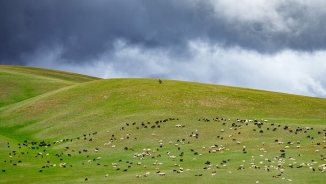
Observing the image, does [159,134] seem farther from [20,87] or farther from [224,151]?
[20,87]

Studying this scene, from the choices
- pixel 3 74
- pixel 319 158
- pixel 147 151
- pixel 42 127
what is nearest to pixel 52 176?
pixel 147 151

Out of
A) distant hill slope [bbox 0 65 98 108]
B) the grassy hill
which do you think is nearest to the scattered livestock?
the grassy hill

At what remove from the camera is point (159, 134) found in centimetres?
5831

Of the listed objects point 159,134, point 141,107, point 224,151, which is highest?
point 141,107

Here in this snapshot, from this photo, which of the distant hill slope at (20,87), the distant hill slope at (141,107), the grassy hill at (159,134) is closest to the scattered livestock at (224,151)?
the grassy hill at (159,134)

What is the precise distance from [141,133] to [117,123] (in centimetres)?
808

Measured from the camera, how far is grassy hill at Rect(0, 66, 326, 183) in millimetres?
41562

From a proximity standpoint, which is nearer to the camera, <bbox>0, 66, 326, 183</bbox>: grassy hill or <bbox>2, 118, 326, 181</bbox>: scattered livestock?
<bbox>2, 118, 326, 181</bbox>: scattered livestock

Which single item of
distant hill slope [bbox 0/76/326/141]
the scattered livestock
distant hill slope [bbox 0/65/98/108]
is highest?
distant hill slope [bbox 0/65/98/108]

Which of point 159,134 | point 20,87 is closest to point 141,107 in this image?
point 159,134

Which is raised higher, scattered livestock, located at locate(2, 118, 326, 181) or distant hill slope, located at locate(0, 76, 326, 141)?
distant hill slope, located at locate(0, 76, 326, 141)

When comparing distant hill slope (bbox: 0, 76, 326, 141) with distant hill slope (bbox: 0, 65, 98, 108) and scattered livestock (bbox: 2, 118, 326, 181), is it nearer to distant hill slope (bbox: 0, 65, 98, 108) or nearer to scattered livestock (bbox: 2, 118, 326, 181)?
scattered livestock (bbox: 2, 118, 326, 181)

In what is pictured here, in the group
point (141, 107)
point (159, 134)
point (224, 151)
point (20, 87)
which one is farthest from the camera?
point (20, 87)

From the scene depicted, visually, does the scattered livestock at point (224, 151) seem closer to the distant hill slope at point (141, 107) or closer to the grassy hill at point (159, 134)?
the grassy hill at point (159, 134)
